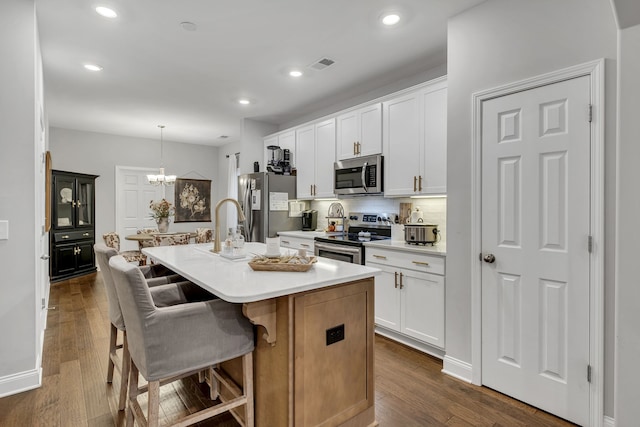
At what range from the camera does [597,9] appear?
188cm

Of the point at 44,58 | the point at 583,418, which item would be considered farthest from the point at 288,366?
the point at 44,58

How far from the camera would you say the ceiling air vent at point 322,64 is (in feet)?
11.1

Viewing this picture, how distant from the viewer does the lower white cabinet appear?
108 inches

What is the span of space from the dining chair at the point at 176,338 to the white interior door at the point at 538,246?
5.62 feet

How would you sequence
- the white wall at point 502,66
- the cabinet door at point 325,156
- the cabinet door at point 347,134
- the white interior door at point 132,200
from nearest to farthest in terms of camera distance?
the white wall at point 502,66
the cabinet door at point 347,134
the cabinet door at point 325,156
the white interior door at point 132,200

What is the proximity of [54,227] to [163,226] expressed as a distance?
168 cm

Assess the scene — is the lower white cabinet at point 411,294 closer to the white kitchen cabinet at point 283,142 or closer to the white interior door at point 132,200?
the white kitchen cabinet at point 283,142

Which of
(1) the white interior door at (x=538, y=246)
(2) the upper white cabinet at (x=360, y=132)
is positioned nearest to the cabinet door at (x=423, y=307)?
(1) the white interior door at (x=538, y=246)

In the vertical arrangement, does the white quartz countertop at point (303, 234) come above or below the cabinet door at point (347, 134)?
below

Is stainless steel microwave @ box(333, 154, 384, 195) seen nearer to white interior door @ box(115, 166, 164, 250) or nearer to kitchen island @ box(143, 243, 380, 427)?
kitchen island @ box(143, 243, 380, 427)

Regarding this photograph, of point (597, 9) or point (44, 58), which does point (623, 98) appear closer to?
point (597, 9)

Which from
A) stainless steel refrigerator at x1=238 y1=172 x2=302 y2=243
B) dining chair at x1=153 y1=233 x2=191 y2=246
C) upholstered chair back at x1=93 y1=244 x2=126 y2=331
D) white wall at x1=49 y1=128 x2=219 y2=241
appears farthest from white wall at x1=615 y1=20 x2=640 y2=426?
white wall at x1=49 y1=128 x2=219 y2=241

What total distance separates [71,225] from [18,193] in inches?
162

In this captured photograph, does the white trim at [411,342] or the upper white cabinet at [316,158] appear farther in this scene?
the upper white cabinet at [316,158]
